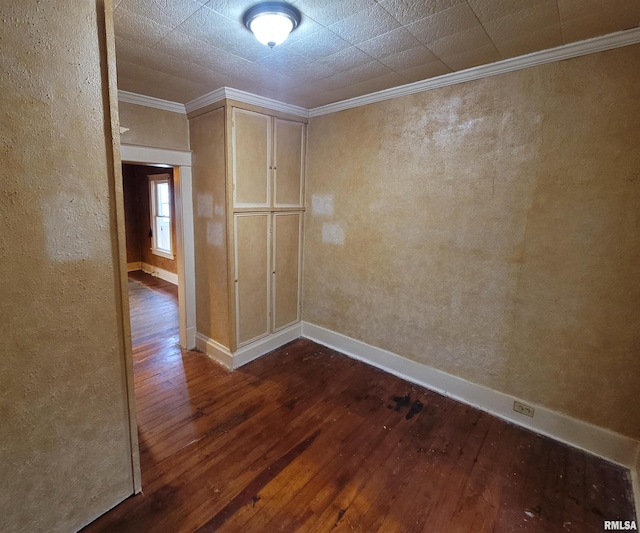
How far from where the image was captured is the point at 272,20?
5.16 ft

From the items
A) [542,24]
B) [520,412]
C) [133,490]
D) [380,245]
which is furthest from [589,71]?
[133,490]

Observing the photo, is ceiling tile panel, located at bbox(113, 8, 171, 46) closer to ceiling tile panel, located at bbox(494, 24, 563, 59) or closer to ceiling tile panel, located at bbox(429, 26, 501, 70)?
ceiling tile panel, located at bbox(429, 26, 501, 70)

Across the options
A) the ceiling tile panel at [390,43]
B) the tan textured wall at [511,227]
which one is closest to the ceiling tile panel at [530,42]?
the tan textured wall at [511,227]

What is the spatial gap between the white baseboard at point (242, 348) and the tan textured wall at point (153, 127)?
1.98 meters

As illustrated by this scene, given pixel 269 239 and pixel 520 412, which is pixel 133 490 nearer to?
pixel 269 239

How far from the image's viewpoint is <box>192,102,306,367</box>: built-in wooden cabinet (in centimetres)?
293

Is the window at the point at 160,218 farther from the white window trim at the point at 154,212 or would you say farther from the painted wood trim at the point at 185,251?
the painted wood trim at the point at 185,251

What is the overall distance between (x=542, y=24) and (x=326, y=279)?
2594 millimetres

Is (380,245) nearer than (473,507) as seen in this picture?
No

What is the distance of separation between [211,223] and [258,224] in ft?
1.47

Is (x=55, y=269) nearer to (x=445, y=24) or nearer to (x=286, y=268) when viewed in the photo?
(x=445, y=24)

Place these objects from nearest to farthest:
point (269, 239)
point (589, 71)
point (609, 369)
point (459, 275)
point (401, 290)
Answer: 1. point (589, 71)
2. point (609, 369)
3. point (459, 275)
4. point (401, 290)
5. point (269, 239)

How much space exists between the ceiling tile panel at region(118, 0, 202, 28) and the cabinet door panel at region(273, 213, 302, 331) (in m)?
1.87

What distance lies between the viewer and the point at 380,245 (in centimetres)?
304
